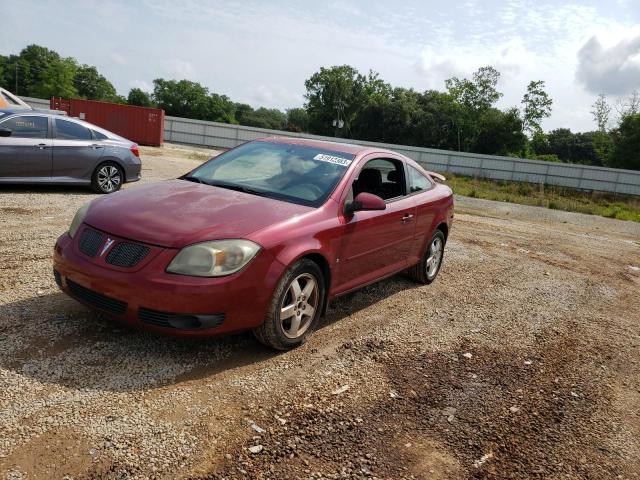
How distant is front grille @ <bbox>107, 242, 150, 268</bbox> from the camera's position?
3.51 m

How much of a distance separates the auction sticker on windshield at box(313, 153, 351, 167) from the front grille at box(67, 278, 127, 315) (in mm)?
2275

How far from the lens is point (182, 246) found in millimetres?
3502

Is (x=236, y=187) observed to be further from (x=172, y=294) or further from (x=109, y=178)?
(x=109, y=178)

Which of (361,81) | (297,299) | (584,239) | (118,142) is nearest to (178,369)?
(297,299)

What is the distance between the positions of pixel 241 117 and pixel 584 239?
437 feet

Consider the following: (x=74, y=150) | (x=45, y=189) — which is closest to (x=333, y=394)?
(x=74, y=150)

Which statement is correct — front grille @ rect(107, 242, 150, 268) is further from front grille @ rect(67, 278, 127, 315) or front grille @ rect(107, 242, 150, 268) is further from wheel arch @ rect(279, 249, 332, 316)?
wheel arch @ rect(279, 249, 332, 316)

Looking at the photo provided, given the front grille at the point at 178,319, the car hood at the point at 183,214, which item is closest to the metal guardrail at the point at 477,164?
the car hood at the point at 183,214

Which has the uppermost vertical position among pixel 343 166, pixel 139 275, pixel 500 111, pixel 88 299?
pixel 500 111

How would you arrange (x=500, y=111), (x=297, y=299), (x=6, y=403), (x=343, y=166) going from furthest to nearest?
(x=500, y=111), (x=343, y=166), (x=297, y=299), (x=6, y=403)

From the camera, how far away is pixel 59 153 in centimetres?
956

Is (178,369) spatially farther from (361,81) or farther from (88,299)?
(361,81)

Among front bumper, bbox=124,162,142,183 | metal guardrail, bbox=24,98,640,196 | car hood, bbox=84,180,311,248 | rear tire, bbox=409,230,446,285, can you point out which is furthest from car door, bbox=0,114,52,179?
metal guardrail, bbox=24,98,640,196

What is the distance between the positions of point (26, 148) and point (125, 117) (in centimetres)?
2399
